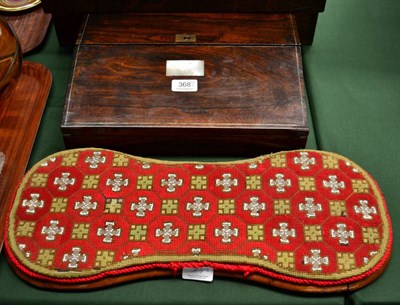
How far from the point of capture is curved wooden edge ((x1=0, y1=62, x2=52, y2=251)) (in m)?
1.05

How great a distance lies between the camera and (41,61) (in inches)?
51.3

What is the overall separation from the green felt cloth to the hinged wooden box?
106 millimetres

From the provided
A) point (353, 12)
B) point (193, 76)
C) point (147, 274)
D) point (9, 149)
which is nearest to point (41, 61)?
Answer: point (9, 149)

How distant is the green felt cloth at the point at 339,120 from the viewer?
3.01ft

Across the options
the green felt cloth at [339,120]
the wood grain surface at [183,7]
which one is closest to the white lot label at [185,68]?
the wood grain surface at [183,7]

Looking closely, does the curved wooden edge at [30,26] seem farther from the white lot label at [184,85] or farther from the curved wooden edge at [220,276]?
the curved wooden edge at [220,276]

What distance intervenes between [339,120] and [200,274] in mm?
459

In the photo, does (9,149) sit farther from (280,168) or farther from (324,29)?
(324,29)

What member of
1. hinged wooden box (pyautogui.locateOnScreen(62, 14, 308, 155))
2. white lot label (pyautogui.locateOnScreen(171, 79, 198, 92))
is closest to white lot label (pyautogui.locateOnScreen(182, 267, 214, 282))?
hinged wooden box (pyautogui.locateOnScreen(62, 14, 308, 155))

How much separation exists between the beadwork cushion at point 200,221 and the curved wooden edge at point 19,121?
1.8 inches

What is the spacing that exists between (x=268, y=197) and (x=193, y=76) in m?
0.30

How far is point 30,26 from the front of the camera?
1.35m

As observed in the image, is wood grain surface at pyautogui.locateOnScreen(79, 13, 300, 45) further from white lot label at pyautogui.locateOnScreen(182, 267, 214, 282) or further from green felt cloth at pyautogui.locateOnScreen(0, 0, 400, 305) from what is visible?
white lot label at pyautogui.locateOnScreen(182, 267, 214, 282)

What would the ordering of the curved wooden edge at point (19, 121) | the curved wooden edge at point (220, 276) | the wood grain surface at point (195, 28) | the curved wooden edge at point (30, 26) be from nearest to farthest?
the curved wooden edge at point (220, 276) → the curved wooden edge at point (19, 121) → the wood grain surface at point (195, 28) → the curved wooden edge at point (30, 26)
